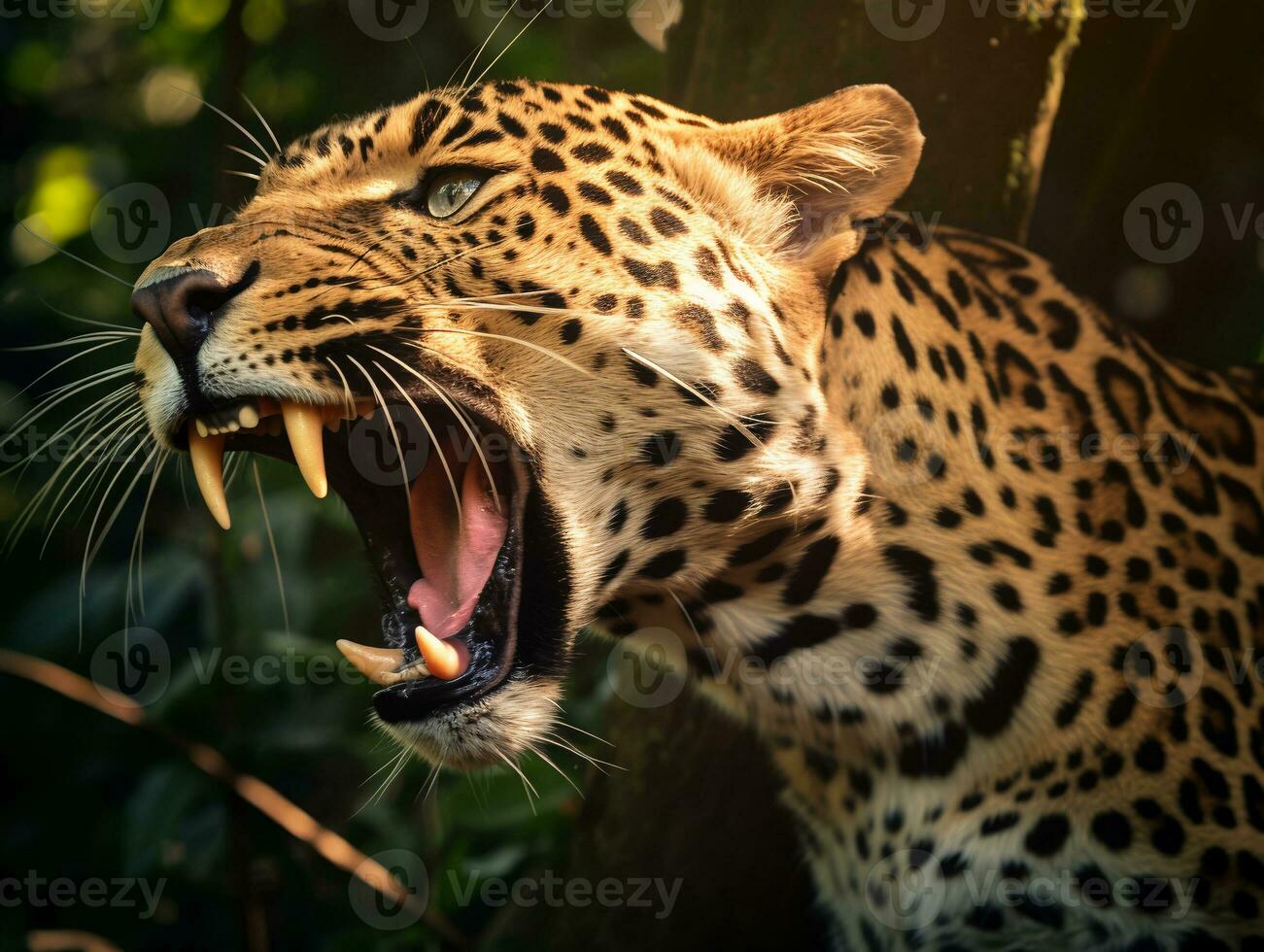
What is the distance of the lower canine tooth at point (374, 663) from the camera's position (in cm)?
229

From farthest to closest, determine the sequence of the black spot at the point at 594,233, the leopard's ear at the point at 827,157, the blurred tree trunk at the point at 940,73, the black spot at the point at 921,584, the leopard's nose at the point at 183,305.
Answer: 1. the blurred tree trunk at the point at 940,73
2. the black spot at the point at 921,584
3. the leopard's ear at the point at 827,157
4. the black spot at the point at 594,233
5. the leopard's nose at the point at 183,305

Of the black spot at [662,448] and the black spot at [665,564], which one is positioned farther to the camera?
the black spot at [665,564]

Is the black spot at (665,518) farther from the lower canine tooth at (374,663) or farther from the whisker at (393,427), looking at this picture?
the lower canine tooth at (374,663)

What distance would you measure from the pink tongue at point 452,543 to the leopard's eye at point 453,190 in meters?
0.43

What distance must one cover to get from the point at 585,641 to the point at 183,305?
1.23 m

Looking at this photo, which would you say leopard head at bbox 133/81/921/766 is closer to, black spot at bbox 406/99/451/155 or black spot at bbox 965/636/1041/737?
black spot at bbox 406/99/451/155

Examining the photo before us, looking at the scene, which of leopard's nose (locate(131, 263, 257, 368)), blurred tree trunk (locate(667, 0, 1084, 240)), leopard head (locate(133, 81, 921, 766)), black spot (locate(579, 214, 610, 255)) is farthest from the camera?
blurred tree trunk (locate(667, 0, 1084, 240))

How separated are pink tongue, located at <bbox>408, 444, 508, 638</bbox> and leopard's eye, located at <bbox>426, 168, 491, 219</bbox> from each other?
1.42 ft

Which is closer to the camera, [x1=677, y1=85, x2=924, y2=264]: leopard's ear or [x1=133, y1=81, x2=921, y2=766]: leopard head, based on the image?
[x1=133, y1=81, x2=921, y2=766]: leopard head

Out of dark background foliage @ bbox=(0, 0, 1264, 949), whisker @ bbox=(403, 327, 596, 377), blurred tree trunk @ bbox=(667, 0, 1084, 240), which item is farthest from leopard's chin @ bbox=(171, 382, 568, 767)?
blurred tree trunk @ bbox=(667, 0, 1084, 240)

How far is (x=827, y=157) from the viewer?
239 cm

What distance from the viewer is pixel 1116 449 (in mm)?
→ 2693

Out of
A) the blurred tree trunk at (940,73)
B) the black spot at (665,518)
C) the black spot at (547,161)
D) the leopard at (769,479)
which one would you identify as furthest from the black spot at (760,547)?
the blurred tree trunk at (940,73)

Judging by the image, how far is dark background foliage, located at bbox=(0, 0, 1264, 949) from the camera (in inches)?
121
